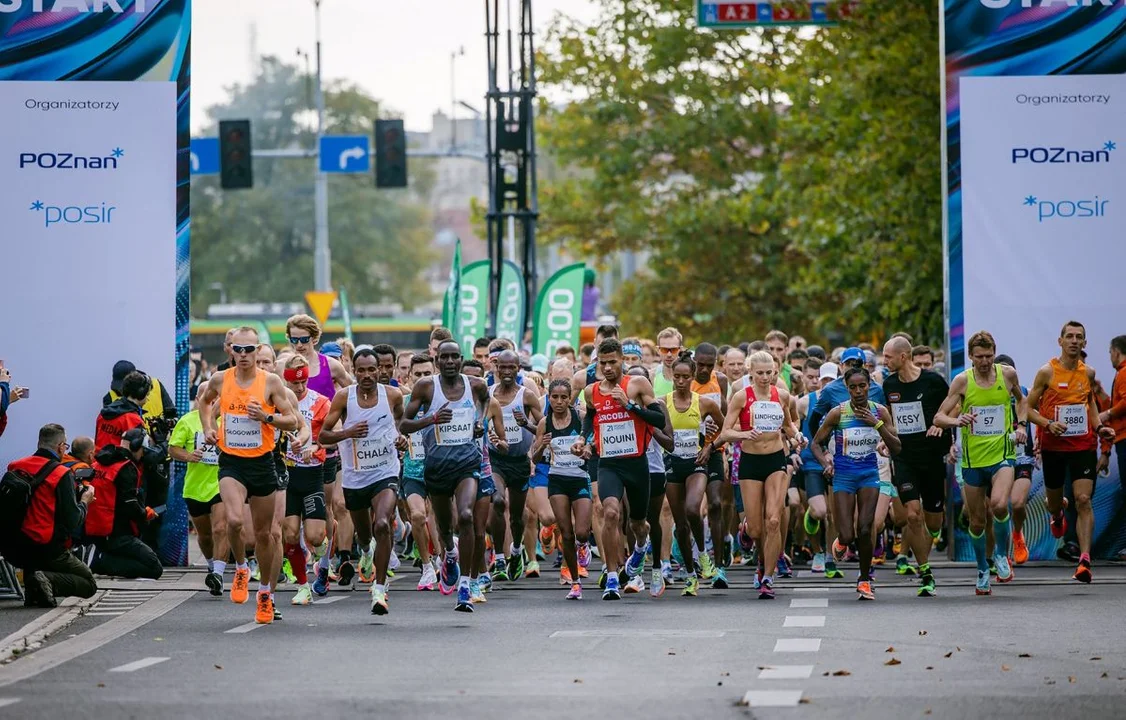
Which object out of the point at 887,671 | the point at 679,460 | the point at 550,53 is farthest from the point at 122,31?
the point at 550,53

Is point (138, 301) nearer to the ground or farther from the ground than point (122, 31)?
nearer to the ground

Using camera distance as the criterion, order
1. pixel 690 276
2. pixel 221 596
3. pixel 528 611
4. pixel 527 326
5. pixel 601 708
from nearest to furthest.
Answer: pixel 601 708 < pixel 528 611 < pixel 221 596 < pixel 527 326 < pixel 690 276

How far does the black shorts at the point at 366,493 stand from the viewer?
15383 mm

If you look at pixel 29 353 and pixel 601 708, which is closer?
pixel 601 708

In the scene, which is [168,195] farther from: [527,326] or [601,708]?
[527,326]

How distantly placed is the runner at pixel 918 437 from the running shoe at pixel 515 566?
11.4ft

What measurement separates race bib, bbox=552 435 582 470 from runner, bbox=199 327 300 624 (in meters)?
2.35

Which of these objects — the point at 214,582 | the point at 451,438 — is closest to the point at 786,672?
the point at 451,438

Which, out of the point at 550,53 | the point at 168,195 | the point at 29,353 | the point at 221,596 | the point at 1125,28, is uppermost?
the point at 550,53

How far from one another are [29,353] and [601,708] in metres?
10.2

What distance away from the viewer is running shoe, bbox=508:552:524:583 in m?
18.2

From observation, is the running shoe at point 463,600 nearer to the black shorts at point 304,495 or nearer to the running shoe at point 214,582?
the black shorts at point 304,495

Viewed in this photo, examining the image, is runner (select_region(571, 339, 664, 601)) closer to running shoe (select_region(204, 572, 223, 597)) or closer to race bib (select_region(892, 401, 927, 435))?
race bib (select_region(892, 401, 927, 435))

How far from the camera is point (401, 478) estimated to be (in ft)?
54.9
